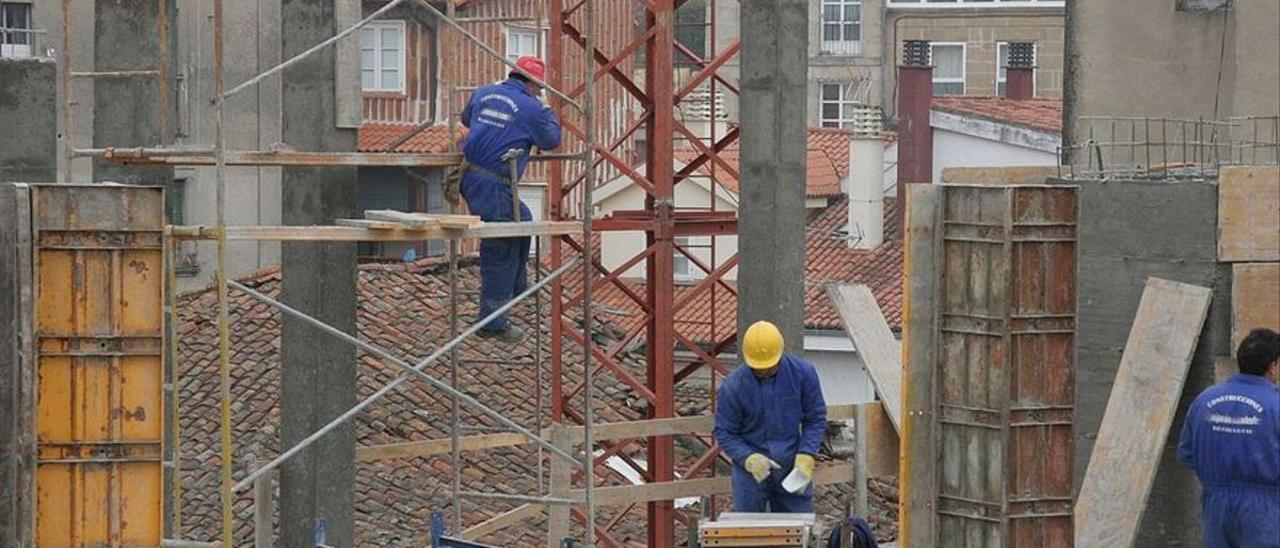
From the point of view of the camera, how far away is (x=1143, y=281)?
521 inches

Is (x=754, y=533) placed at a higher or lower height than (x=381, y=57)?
lower

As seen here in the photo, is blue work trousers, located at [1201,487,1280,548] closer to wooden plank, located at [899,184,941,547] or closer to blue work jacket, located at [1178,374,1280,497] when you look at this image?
blue work jacket, located at [1178,374,1280,497]

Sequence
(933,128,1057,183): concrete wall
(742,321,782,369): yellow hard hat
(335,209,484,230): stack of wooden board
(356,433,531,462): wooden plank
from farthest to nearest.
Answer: (933,128,1057,183): concrete wall
(356,433,531,462): wooden plank
(742,321,782,369): yellow hard hat
(335,209,484,230): stack of wooden board

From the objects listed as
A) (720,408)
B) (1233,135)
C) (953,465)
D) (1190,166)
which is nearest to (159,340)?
(720,408)

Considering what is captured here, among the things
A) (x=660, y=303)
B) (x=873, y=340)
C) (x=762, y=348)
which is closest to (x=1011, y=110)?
(x=660, y=303)

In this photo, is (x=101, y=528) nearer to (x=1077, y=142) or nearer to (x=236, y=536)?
(x=1077, y=142)

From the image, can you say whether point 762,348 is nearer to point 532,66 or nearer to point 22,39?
point 532,66

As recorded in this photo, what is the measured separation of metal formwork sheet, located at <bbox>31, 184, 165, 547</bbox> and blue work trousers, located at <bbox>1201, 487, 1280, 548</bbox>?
5.17 metres

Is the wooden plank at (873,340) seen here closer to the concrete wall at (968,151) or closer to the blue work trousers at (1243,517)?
the blue work trousers at (1243,517)

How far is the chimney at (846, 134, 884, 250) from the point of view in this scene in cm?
4162

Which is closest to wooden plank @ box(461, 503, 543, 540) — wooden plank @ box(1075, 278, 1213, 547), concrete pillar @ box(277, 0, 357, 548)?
concrete pillar @ box(277, 0, 357, 548)

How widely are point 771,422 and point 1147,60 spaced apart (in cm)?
565

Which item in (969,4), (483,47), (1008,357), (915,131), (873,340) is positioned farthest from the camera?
(969,4)

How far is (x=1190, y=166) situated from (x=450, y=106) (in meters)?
4.81
